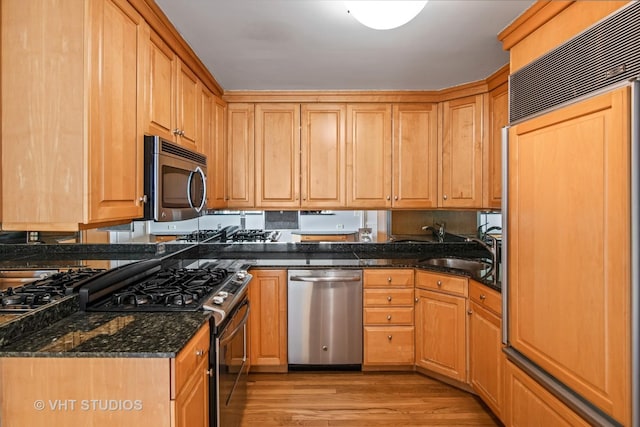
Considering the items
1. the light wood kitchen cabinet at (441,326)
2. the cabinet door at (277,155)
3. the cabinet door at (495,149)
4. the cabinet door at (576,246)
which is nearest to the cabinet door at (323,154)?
the cabinet door at (277,155)

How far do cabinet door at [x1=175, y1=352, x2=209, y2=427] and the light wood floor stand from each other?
823 mm

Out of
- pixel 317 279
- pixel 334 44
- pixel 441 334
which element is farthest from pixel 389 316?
pixel 334 44

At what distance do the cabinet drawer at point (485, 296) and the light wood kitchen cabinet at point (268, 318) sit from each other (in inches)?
54.0

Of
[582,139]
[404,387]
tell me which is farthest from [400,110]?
[404,387]

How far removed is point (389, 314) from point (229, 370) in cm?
140

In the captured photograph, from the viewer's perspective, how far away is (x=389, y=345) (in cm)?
295

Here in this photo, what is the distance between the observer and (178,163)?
2.12m

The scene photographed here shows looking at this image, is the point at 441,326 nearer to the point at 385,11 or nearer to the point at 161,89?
the point at 385,11

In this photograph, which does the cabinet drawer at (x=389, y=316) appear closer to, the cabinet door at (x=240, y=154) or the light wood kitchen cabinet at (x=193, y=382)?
the cabinet door at (x=240, y=154)

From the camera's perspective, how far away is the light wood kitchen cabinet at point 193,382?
1.33 meters

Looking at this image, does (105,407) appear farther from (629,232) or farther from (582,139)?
(582,139)

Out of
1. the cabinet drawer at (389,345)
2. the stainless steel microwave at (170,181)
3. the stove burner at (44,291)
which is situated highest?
the stainless steel microwave at (170,181)

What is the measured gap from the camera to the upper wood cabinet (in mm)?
1997

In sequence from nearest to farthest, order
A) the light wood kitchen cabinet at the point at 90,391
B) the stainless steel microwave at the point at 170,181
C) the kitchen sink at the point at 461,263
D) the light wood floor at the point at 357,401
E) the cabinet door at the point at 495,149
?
the light wood kitchen cabinet at the point at 90,391, the stainless steel microwave at the point at 170,181, the light wood floor at the point at 357,401, the cabinet door at the point at 495,149, the kitchen sink at the point at 461,263
